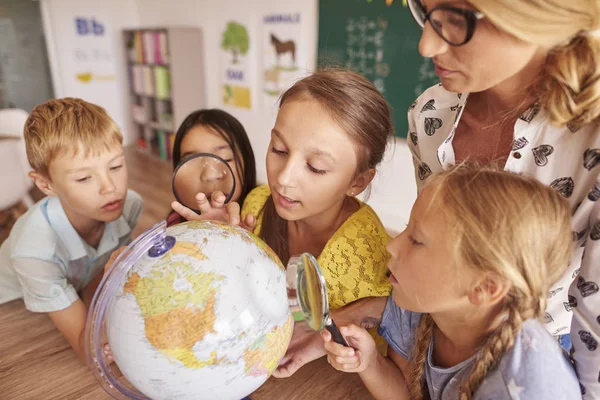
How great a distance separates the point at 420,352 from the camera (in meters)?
0.94

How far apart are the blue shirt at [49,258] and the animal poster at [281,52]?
3.09 m

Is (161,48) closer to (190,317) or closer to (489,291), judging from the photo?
(190,317)

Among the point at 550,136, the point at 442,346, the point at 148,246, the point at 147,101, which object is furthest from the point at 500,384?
the point at 147,101

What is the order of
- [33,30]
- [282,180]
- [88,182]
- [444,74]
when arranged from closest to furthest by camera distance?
1. [444,74]
2. [282,180]
3. [88,182]
4. [33,30]

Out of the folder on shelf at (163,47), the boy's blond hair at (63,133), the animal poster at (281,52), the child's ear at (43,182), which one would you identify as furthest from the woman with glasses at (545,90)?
the folder on shelf at (163,47)

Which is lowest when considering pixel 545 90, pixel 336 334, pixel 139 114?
pixel 139 114

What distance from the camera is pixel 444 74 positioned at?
2.87 feet

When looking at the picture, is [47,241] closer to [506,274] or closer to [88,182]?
[88,182]

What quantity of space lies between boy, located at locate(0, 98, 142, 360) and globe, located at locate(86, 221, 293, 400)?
467 millimetres

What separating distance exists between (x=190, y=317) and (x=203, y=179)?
0.64m

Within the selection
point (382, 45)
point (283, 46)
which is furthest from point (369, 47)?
point (283, 46)

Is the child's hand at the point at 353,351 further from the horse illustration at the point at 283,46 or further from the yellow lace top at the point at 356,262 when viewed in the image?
the horse illustration at the point at 283,46

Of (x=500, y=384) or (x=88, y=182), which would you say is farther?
(x=88, y=182)

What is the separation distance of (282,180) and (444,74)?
448 millimetres
